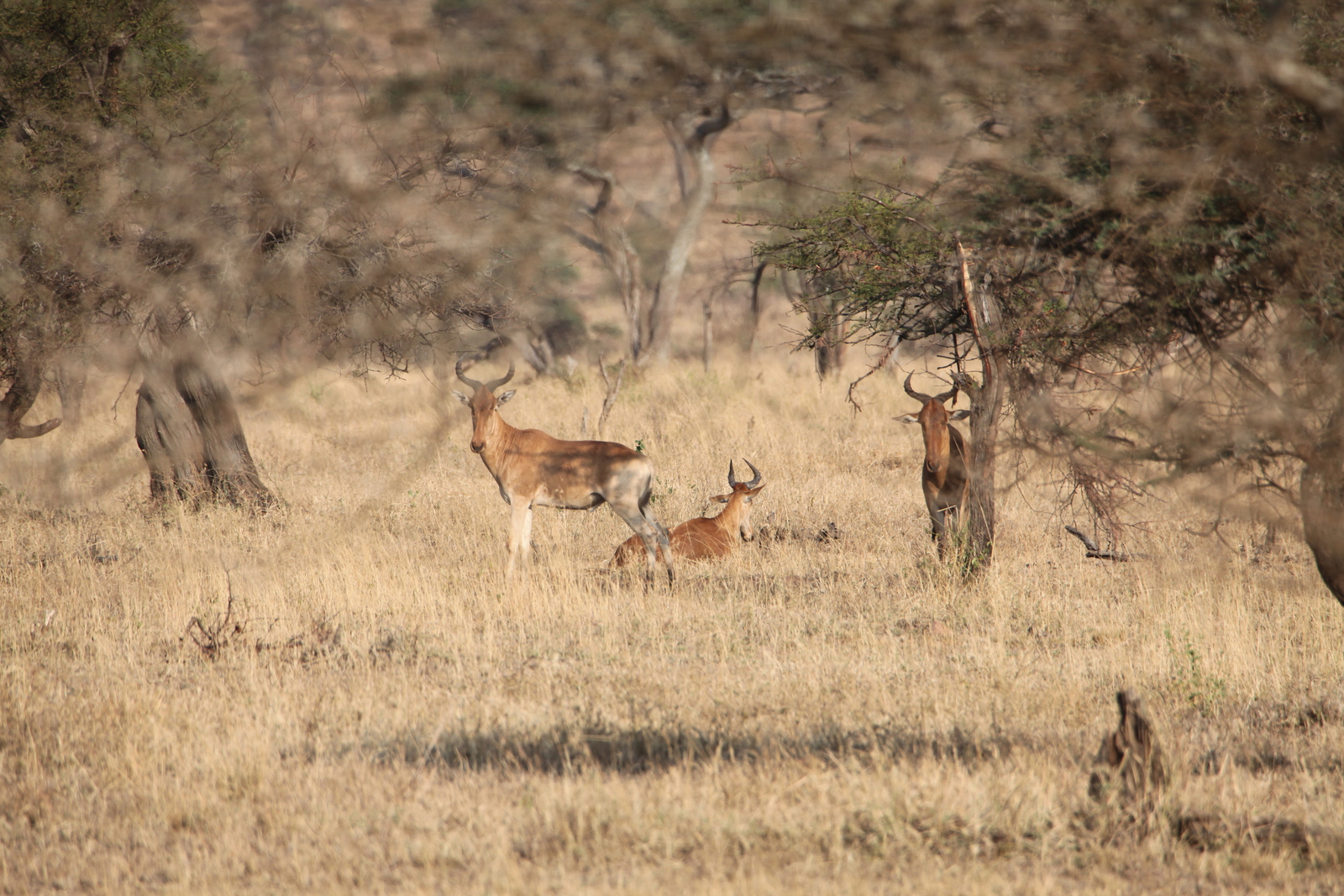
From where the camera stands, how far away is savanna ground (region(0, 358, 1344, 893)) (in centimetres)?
406

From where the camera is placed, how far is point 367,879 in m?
4.06

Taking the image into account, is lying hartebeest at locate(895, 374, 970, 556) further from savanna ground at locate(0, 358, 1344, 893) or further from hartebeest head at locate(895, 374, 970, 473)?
savanna ground at locate(0, 358, 1344, 893)

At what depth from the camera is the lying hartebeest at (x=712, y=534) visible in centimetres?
993

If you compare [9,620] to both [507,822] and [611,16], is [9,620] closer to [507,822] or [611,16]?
[507,822]

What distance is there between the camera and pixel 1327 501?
387cm

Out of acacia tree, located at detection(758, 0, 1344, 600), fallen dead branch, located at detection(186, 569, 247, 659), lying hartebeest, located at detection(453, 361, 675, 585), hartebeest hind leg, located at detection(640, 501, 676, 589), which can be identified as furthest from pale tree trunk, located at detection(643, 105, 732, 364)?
fallen dead branch, located at detection(186, 569, 247, 659)

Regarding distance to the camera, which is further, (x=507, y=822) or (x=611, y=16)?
(x=507, y=822)

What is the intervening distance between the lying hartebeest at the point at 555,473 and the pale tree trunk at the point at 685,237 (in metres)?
2.06

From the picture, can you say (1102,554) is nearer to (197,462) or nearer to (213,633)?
(213,633)

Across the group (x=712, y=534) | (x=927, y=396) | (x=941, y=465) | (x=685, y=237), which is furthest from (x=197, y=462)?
(x=685, y=237)

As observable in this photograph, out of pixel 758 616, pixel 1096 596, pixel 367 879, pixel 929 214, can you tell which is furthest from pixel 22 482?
pixel 1096 596

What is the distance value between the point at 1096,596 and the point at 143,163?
25.6 ft

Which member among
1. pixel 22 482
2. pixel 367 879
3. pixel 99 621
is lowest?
pixel 367 879

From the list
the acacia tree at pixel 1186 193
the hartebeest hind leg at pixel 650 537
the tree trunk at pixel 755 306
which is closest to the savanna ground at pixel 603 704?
the hartebeest hind leg at pixel 650 537
